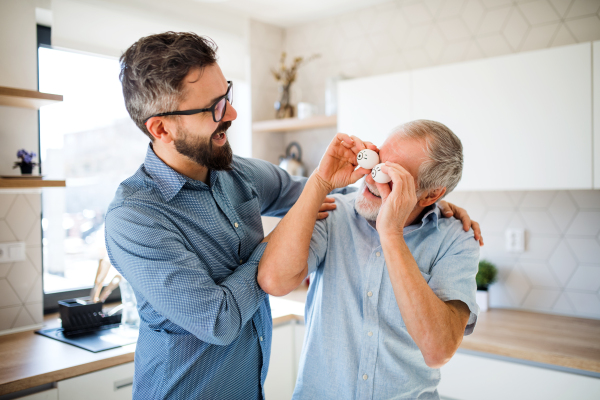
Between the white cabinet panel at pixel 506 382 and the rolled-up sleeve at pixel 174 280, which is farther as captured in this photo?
the white cabinet panel at pixel 506 382

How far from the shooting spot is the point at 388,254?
3.83 ft

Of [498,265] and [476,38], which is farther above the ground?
[476,38]

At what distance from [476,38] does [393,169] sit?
186cm

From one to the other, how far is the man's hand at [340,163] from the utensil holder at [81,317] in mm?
1523

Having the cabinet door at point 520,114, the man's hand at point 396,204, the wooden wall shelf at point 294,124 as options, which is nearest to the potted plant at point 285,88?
the wooden wall shelf at point 294,124

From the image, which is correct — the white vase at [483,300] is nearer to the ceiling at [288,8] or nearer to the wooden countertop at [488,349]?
the wooden countertop at [488,349]

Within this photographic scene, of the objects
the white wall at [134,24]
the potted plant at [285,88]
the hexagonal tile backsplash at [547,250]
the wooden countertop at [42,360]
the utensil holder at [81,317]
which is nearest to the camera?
the wooden countertop at [42,360]

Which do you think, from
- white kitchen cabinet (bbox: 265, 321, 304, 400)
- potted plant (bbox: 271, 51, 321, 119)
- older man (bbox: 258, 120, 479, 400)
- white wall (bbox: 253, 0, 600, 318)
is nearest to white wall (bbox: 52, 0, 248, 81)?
potted plant (bbox: 271, 51, 321, 119)

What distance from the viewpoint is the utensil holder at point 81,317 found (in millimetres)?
2160

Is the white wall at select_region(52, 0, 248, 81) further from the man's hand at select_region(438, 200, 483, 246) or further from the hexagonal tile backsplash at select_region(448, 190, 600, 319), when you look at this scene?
the man's hand at select_region(438, 200, 483, 246)

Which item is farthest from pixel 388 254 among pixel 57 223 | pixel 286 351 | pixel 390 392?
pixel 57 223

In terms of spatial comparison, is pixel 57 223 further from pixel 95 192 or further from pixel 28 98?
pixel 28 98

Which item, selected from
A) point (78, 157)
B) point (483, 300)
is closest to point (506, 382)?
point (483, 300)

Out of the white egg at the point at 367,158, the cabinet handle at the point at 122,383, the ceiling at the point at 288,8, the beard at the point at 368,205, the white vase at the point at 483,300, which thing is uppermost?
the ceiling at the point at 288,8
